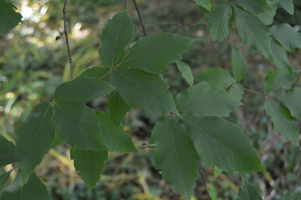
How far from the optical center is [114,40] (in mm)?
655

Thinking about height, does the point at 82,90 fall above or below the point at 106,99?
above

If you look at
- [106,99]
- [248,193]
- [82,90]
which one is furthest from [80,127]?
[106,99]

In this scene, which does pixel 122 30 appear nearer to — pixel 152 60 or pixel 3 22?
pixel 152 60

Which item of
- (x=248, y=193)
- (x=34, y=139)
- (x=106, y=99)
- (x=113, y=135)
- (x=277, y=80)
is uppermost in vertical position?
(x=34, y=139)

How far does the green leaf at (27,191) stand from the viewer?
0.57m

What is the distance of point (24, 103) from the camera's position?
2.93 meters

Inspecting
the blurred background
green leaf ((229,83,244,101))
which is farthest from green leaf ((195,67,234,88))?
the blurred background

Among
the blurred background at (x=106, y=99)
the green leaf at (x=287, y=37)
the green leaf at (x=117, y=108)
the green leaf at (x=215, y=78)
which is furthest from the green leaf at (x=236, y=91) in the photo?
the blurred background at (x=106, y=99)

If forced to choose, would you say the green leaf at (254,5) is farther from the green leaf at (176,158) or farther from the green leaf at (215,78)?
the green leaf at (176,158)

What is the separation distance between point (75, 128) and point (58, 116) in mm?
55

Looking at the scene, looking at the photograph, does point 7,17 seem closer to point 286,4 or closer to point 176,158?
point 176,158

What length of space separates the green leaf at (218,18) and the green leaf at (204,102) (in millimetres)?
209

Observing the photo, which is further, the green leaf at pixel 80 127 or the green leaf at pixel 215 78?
the green leaf at pixel 215 78

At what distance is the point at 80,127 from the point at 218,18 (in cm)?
60
